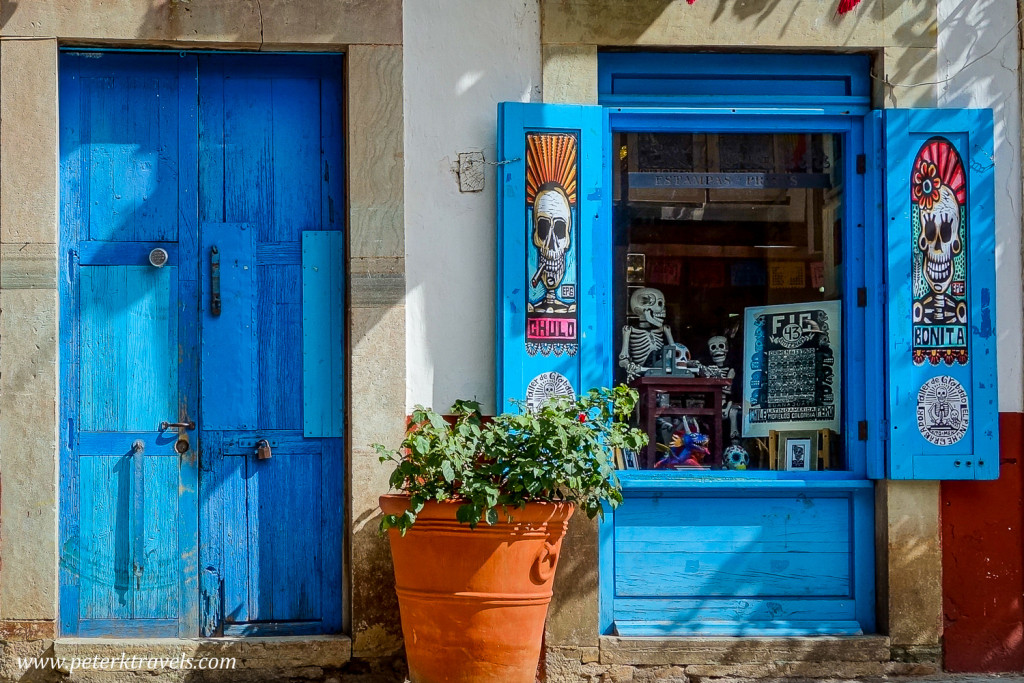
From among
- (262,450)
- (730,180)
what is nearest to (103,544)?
(262,450)

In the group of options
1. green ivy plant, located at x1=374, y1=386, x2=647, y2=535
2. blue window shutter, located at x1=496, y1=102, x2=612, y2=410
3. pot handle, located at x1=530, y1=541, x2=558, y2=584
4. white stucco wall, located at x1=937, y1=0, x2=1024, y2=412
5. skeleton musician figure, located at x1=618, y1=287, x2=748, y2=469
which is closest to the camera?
green ivy plant, located at x1=374, y1=386, x2=647, y2=535

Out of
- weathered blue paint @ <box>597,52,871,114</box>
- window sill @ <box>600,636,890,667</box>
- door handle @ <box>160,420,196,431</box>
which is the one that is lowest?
window sill @ <box>600,636,890,667</box>

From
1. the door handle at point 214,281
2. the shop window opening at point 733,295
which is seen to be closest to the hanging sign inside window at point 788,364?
the shop window opening at point 733,295

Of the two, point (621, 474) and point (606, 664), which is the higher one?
point (621, 474)

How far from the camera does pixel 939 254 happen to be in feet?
17.4

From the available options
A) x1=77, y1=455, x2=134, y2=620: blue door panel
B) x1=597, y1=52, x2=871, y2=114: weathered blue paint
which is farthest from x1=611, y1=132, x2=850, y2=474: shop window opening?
x1=77, y1=455, x2=134, y2=620: blue door panel

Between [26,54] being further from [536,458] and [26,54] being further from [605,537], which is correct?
[605,537]

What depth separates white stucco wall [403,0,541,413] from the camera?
5.21 meters

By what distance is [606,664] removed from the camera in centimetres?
522

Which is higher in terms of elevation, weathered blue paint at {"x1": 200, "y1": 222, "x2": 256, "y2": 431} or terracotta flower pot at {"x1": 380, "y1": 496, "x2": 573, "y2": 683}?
weathered blue paint at {"x1": 200, "y1": 222, "x2": 256, "y2": 431}

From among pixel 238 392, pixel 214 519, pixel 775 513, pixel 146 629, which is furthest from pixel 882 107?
pixel 146 629

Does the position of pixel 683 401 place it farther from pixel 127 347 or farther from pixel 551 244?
pixel 127 347

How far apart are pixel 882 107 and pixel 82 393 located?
387cm

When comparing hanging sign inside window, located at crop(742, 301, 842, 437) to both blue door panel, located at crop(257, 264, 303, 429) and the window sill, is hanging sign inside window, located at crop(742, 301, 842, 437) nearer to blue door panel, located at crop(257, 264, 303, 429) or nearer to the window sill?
the window sill
